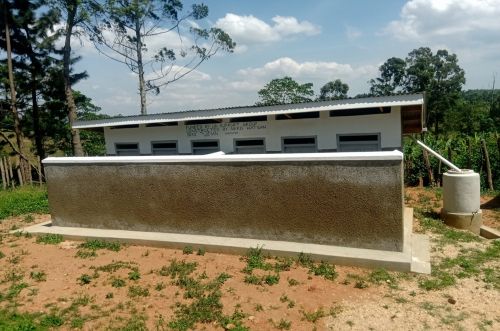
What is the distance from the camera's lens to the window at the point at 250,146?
1182cm

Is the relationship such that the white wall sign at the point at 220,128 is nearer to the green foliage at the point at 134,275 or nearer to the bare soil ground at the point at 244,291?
the bare soil ground at the point at 244,291

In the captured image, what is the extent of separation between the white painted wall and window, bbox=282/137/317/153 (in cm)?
14

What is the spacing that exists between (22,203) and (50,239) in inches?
215

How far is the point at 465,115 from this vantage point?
125ft

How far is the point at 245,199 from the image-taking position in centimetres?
782

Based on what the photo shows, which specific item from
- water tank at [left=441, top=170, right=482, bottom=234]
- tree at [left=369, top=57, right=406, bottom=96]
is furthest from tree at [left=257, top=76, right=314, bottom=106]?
water tank at [left=441, top=170, right=482, bottom=234]

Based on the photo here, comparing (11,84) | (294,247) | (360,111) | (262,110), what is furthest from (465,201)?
(11,84)

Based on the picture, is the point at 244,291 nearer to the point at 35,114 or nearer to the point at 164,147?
the point at 164,147

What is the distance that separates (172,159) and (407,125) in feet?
27.5

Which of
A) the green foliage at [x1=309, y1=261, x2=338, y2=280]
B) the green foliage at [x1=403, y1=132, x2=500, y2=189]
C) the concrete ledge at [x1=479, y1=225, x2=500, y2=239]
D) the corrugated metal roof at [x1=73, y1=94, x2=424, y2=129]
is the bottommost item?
the concrete ledge at [x1=479, y1=225, x2=500, y2=239]

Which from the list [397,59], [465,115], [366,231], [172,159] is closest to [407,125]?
[366,231]

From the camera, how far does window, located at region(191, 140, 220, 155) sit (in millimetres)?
12391

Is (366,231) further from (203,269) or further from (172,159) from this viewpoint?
(172,159)

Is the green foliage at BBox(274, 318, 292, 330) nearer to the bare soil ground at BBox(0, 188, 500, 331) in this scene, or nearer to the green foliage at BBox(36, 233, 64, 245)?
the bare soil ground at BBox(0, 188, 500, 331)
